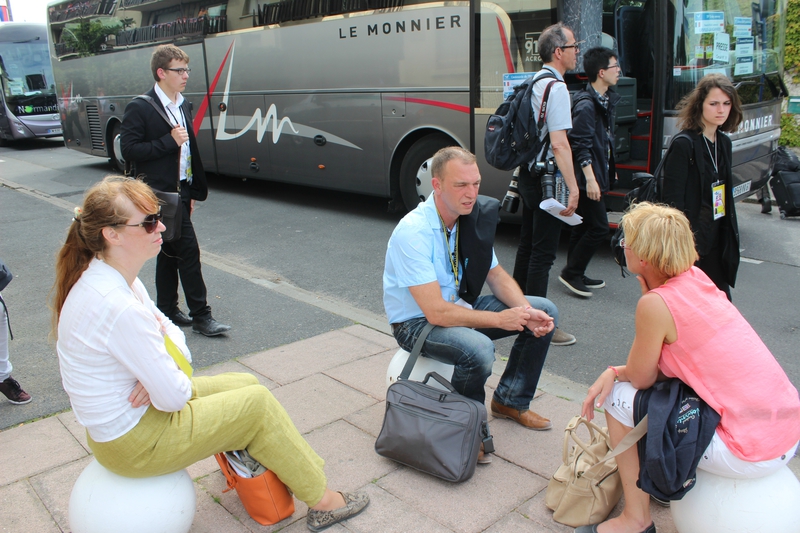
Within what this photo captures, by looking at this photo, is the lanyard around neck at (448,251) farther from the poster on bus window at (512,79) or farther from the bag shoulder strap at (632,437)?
the poster on bus window at (512,79)

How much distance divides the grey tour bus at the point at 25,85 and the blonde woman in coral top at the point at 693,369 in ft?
66.3

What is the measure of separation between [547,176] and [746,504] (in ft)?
8.73

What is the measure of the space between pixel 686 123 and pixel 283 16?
6488mm

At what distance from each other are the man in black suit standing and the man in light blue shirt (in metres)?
2.00

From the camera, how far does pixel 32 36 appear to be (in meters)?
19.9

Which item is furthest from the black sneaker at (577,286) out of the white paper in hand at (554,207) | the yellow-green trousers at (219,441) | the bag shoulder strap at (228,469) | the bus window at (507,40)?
the bag shoulder strap at (228,469)

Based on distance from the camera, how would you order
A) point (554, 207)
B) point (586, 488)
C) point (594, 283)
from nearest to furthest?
point (586, 488), point (554, 207), point (594, 283)

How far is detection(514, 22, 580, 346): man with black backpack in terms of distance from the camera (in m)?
4.34

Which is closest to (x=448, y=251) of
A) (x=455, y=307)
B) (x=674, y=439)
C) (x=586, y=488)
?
(x=455, y=307)

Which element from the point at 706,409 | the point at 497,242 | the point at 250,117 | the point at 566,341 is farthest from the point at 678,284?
the point at 250,117

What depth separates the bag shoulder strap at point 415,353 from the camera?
2.99 metres

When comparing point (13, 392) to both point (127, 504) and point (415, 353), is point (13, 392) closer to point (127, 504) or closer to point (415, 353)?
point (127, 504)

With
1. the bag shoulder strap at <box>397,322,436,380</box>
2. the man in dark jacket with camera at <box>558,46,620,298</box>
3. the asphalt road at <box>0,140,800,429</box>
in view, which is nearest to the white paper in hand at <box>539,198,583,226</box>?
the man in dark jacket with camera at <box>558,46,620,298</box>

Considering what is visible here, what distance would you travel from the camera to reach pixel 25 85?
1969 centimetres
